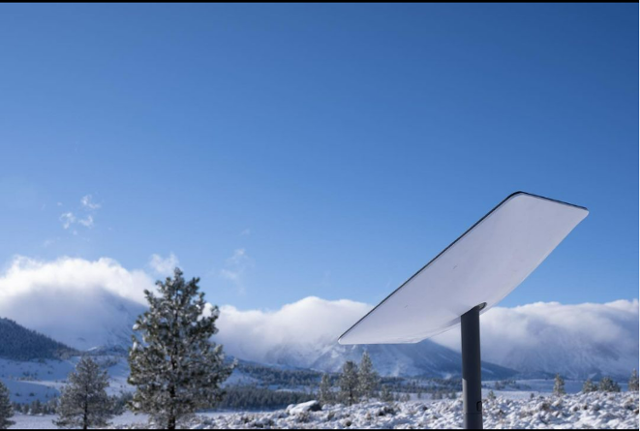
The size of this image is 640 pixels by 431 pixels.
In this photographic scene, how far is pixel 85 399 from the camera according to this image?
30.1 m

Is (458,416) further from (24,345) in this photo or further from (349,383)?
(24,345)

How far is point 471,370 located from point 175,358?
56.6 feet

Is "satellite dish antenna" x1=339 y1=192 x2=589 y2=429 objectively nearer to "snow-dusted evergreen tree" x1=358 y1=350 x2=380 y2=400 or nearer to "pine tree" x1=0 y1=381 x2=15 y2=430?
"pine tree" x1=0 y1=381 x2=15 y2=430

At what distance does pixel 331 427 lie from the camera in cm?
1631

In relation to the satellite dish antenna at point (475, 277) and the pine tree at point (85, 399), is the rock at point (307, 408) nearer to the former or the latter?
the pine tree at point (85, 399)

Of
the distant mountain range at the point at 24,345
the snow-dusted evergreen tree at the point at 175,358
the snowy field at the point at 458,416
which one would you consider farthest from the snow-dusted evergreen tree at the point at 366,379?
the distant mountain range at the point at 24,345

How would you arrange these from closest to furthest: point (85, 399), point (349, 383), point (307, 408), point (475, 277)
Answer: point (475, 277)
point (307, 408)
point (85, 399)
point (349, 383)

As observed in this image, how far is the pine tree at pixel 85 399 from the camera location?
97.8 feet

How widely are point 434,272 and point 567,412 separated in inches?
548

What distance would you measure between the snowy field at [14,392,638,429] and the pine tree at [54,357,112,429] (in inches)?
526

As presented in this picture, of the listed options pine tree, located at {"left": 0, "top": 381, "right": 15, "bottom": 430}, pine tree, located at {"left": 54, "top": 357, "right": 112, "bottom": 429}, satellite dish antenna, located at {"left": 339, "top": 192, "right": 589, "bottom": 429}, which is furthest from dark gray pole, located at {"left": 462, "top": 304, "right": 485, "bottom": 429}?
pine tree, located at {"left": 0, "top": 381, "right": 15, "bottom": 430}

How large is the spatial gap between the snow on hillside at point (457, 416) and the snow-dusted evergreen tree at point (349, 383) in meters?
27.8

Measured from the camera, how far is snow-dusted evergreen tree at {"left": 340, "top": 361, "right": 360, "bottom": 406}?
47062 mm

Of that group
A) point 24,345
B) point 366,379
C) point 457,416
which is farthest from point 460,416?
point 24,345
